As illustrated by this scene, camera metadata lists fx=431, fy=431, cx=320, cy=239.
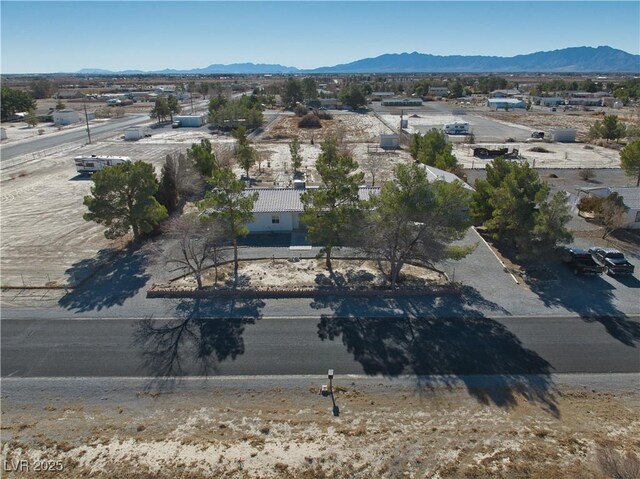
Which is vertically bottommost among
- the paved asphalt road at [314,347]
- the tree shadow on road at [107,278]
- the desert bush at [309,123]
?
the paved asphalt road at [314,347]

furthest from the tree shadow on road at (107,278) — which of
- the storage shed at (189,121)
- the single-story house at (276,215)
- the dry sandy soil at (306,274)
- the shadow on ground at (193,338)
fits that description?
the storage shed at (189,121)

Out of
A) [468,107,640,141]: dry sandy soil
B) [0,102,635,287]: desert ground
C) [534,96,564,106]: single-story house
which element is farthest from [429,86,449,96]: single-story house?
[0,102,635,287]: desert ground

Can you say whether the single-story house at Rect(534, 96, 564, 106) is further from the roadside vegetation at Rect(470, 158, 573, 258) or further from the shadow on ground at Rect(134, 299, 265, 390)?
the shadow on ground at Rect(134, 299, 265, 390)

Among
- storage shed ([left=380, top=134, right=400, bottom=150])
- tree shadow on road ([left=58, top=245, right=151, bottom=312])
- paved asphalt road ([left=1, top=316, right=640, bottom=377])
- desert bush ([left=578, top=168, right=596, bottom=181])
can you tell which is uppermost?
storage shed ([left=380, top=134, right=400, bottom=150])

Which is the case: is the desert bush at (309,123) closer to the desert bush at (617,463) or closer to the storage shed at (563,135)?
the storage shed at (563,135)

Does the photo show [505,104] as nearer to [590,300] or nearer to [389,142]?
[389,142]

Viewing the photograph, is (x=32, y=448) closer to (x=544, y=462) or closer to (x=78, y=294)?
(x=78, y=294)

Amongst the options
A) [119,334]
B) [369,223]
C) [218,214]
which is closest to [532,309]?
[369,223]
